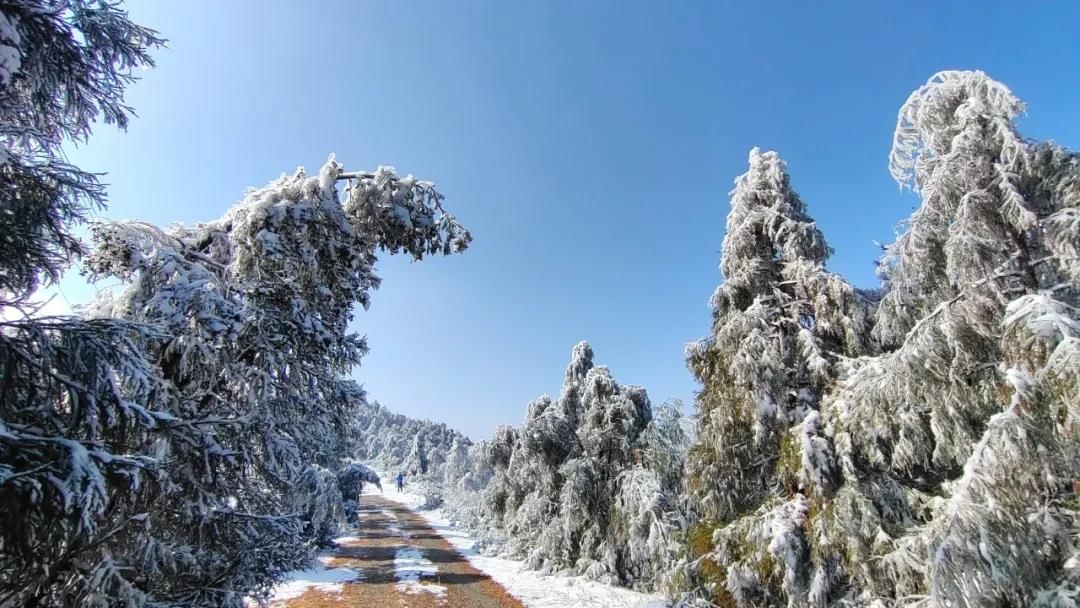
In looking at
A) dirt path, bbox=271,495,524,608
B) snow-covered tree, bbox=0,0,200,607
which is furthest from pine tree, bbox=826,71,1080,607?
dirt path, bbox=271,495,524,608

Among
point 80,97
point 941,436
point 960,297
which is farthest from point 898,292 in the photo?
point 80,97

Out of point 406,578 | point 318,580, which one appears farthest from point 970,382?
point 318,580

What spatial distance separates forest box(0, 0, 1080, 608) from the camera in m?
3.35

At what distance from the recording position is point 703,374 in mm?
9773

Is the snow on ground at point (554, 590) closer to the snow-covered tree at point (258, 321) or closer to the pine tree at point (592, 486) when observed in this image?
the pine tree at point (592, 486)

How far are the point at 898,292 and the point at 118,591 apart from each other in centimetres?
985

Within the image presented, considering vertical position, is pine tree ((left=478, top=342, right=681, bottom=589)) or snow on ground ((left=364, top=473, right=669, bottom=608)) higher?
pine tree ((left=478, top=342, right=681, bottom=589))

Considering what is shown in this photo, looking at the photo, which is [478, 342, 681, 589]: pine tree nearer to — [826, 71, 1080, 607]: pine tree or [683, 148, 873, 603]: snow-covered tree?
[683, 148, 873, 603]: snow-covered tree

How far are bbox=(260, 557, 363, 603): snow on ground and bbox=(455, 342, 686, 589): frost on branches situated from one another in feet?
23.5

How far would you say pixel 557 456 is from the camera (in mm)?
21281

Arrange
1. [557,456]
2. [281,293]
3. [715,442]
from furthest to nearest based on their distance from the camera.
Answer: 1. [557,456]
2. [715,442]
3. [281,293]

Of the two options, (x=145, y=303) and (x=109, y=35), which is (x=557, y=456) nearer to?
(x=145, y=303)

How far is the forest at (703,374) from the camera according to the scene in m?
3.35

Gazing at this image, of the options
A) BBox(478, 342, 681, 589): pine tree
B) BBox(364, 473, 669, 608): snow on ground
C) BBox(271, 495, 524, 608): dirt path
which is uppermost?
BBox(478, 342, 681, 589): pine tree
